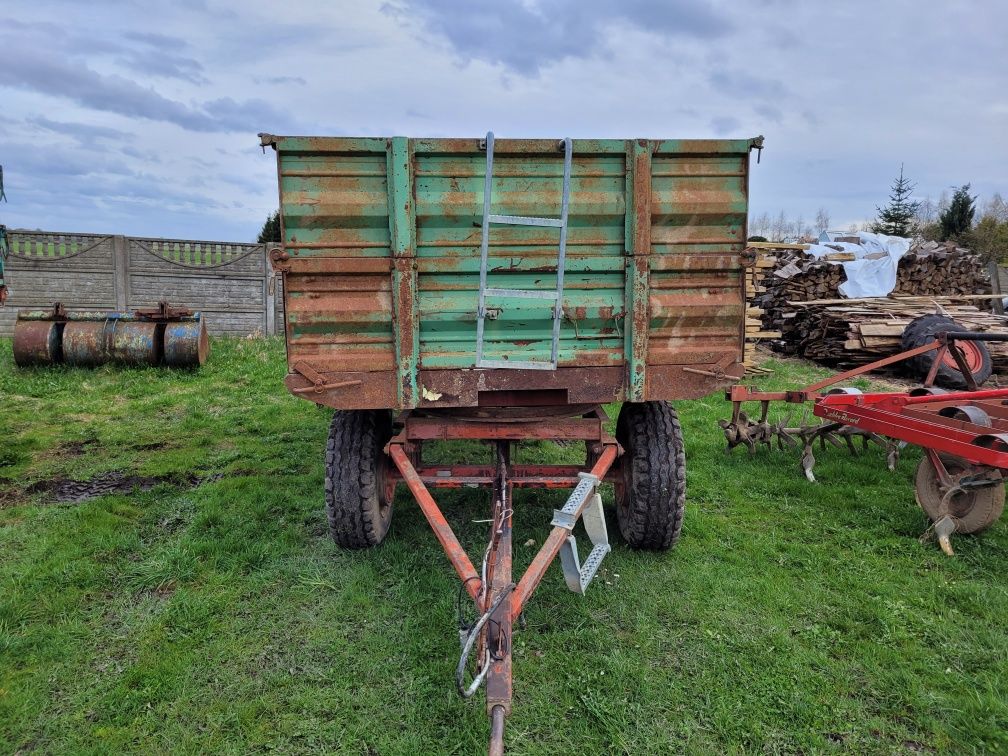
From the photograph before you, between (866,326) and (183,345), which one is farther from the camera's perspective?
(866,326)

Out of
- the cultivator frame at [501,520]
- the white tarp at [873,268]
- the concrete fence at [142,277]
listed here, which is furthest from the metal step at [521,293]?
the white tarp at [873,268]

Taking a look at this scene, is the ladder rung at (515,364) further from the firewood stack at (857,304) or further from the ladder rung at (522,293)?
the firewood stack at (857,304)

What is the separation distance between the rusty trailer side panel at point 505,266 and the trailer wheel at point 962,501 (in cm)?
196

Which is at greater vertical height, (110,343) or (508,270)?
(508,270)

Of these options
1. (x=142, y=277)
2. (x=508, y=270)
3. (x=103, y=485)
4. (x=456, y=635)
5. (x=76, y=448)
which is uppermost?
(x=142, y=277)

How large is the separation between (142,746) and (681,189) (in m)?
3.30

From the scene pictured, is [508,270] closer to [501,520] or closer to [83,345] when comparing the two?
[501,520]

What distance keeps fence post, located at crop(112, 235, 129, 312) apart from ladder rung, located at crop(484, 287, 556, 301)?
11940mm

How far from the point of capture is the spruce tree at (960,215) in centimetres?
2548

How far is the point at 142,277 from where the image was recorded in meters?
12.6

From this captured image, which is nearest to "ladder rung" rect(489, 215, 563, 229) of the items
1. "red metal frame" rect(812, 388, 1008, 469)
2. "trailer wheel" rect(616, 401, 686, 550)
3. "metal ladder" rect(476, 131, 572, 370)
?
"metal ladder" rect(476, 131, 572, 370)

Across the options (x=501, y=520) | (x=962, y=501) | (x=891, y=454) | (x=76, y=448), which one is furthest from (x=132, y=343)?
(x=962, y=501)

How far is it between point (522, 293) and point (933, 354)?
8.62 meters

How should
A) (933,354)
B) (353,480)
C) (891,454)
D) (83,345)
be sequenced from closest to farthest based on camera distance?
(353,480)
(891,454)
(933,354)
(83,345)
